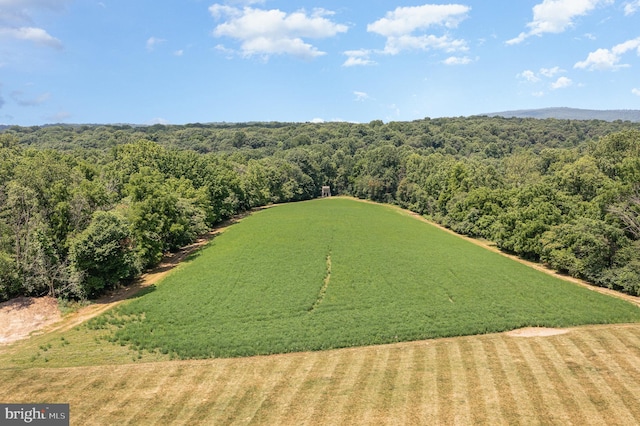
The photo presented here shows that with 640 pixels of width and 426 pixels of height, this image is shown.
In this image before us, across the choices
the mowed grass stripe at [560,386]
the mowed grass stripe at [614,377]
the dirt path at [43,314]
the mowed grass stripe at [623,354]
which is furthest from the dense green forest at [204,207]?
the mowed grass stripe at [560,386]

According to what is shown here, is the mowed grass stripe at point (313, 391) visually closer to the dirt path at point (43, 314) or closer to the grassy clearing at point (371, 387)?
the grassy clearing at point (371, 387)

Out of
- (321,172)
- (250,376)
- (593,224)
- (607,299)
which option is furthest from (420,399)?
(321,172)

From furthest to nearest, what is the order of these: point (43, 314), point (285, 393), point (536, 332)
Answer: point (43, 314), point (536, 332), point (285, 393)

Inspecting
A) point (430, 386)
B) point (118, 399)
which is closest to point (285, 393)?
point (430, 386)

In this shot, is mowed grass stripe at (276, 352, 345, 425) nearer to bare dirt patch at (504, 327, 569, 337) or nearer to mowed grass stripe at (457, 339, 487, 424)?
mowed grass stripe at (457, 339, 487, 424)

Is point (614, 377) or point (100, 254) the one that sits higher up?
point (100, 254)

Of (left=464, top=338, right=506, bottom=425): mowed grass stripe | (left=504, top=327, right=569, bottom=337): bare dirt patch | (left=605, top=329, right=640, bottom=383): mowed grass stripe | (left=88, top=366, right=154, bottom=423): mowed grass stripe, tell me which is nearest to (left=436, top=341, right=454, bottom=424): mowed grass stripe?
(left=464, top=338, right=506, bottom=425): mowed grass stripe

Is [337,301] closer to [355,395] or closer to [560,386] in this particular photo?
[355,395]
